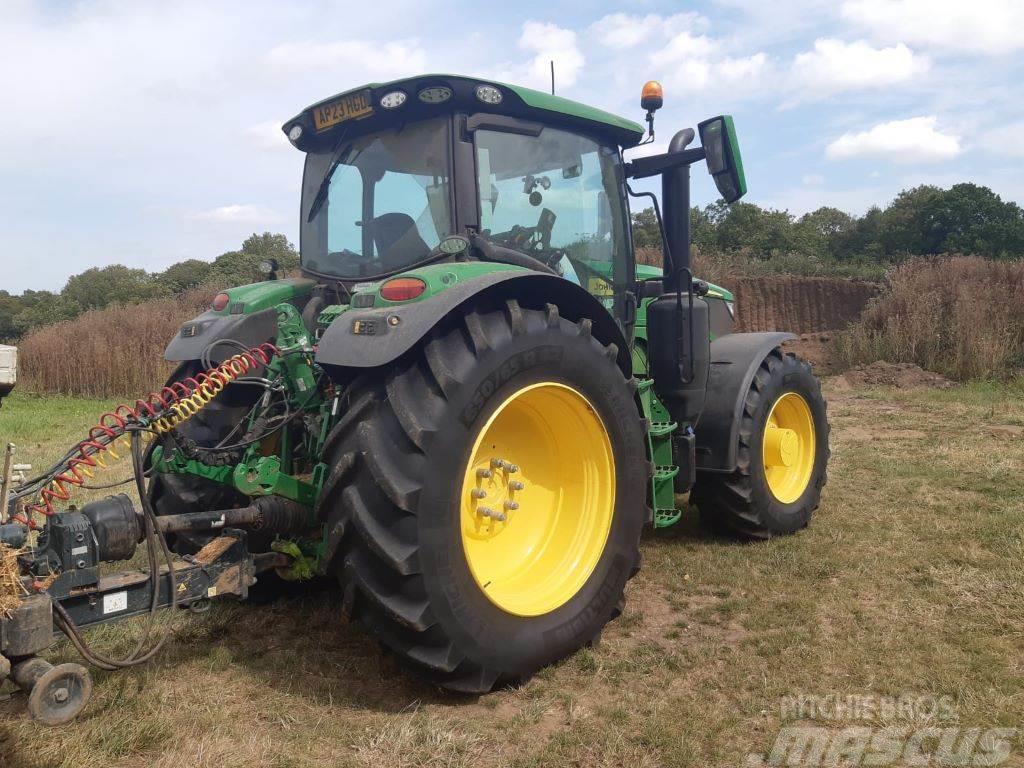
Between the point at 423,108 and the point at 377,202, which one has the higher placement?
the point at 423,108

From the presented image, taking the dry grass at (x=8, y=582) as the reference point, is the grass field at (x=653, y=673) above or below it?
below

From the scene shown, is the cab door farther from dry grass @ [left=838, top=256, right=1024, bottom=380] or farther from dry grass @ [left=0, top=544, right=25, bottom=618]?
dry grass @ [left=838, top=256, right=1024, bottom=380]

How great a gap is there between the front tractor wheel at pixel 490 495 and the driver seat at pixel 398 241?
723mm

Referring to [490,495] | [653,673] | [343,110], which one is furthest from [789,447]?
[343,110]

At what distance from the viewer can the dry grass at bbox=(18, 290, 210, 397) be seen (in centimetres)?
1420

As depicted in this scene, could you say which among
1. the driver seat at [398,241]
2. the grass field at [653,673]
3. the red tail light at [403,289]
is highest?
the driver seat at [398,241]

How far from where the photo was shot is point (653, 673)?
3090mm

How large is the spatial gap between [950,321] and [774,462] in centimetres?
1040

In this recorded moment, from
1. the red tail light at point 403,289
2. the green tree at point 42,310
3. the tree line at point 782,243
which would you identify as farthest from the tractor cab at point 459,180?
the tree line at point 782,243

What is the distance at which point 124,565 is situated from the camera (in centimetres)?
434

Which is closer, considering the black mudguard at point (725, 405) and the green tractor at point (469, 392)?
the green tractor at point (469, 392)

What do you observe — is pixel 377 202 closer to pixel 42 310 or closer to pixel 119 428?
pixel 119 428

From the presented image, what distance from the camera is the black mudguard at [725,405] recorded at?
452 centimetres

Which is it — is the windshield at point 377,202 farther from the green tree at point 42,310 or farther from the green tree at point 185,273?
the green tree at point 185,273
